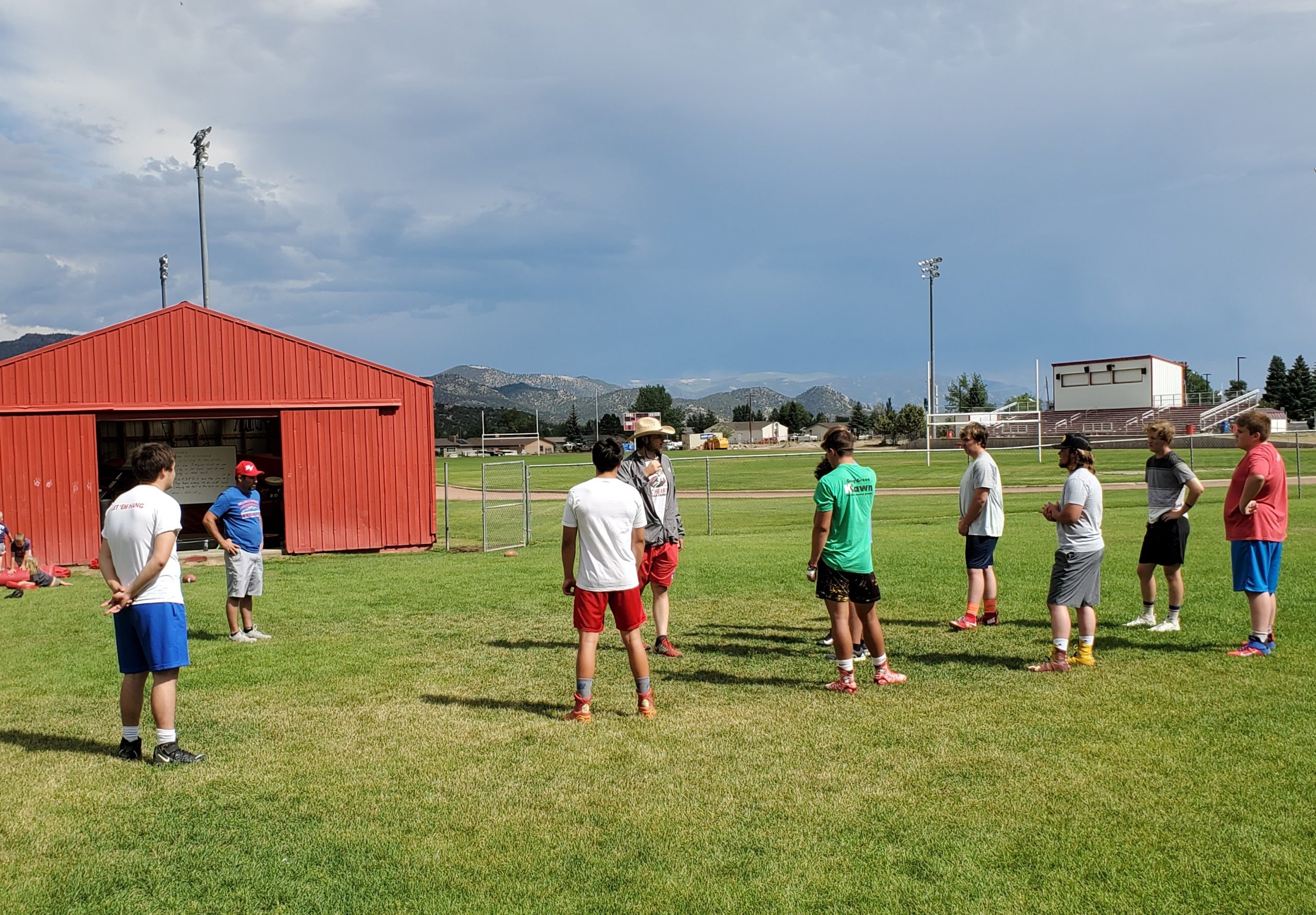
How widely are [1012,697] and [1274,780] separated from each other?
6.18 ft

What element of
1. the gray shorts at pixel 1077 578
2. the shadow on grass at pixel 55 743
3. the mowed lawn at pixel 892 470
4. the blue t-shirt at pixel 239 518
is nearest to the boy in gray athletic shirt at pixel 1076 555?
the gray shorts at pixel 1077 578

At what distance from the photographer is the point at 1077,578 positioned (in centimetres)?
729

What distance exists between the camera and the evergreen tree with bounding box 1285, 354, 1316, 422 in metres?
92.8

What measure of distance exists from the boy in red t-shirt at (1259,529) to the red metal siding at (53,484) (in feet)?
59.8

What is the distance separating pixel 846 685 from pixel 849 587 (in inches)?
28.5

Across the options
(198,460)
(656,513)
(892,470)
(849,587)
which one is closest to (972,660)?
(849,587)

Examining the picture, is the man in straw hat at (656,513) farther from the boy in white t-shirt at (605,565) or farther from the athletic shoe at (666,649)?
the boy in white t-shirt at (605,565)

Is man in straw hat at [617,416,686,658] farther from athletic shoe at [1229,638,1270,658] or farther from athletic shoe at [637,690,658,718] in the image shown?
athletic shoe at [1229,638,1270,658]

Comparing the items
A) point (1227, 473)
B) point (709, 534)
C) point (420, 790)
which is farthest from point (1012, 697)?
point (1227, 473)

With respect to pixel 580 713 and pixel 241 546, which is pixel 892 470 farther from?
pixel 580 713

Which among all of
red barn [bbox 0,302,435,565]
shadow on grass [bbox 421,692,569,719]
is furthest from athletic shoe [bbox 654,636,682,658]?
red barn [bbox 0,302,435,565]

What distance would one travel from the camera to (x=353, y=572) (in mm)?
15477

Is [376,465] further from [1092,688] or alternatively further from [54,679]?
[1092,688]

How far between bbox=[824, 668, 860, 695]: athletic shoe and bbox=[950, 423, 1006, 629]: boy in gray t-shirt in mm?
2337
